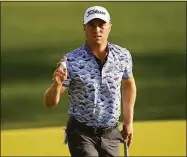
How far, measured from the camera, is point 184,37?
9.70m

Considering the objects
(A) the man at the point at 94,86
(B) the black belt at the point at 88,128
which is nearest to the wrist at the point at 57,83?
(A) the man at the point at 94,86

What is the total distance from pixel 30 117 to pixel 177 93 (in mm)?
1695

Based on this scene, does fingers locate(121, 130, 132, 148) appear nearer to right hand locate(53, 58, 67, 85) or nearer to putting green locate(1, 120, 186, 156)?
right hand locate(53, 58, 67, 85)

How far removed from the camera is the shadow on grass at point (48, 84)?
258 inches

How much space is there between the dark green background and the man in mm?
2946

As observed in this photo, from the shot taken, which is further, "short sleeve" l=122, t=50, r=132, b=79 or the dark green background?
the dark green background

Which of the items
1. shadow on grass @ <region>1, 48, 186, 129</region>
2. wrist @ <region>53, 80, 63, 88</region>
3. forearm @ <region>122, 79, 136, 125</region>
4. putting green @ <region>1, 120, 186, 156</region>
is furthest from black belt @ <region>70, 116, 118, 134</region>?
shadow on grass @ <region>1, 48, 186, 129</region>

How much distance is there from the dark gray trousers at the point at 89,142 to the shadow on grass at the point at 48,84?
287cm

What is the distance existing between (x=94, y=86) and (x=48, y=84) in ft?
15.1

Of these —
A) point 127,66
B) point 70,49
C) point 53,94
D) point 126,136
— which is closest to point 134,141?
point 126,136

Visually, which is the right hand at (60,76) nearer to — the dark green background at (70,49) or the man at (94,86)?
Result: the man at (94,86)

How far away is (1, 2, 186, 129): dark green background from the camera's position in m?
6.82

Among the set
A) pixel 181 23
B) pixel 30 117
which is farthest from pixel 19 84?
pixel 181 23

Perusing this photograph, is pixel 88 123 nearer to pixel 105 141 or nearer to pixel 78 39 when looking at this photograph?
pixel 105 141
